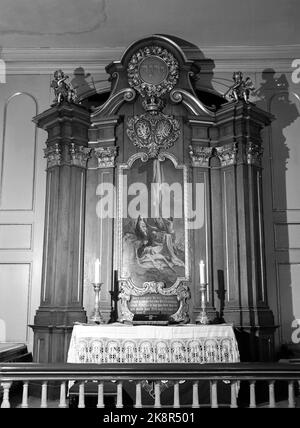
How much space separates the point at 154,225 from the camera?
5.77 meters

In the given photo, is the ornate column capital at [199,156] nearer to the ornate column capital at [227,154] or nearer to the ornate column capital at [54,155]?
the ornate column capital at [227,154]

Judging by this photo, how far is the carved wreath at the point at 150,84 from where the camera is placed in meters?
6.02

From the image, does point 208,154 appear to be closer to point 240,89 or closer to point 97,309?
point 240,89

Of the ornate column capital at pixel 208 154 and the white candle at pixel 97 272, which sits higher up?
the ornate column capital at pixel 208 154

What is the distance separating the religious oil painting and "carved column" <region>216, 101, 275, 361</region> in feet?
1.74

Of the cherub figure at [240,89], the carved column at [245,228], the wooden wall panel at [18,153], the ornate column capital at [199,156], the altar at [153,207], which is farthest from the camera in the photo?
the wooden wall panel at [18,153]

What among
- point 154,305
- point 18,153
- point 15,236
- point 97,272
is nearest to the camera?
point 97,272

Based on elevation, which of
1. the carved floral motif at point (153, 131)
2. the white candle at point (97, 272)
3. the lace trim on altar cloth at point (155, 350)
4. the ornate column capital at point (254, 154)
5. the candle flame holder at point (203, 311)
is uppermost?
the carved floral motif at point (153, 131)

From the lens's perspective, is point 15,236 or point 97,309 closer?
point 97,309

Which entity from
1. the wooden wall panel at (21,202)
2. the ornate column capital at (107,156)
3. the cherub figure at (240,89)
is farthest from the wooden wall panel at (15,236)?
the cherub figure at (240,89)

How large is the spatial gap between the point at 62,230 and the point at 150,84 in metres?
2.01

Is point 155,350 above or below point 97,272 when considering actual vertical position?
below

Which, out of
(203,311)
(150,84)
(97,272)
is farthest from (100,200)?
(203,311)

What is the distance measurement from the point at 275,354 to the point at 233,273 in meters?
1.08
